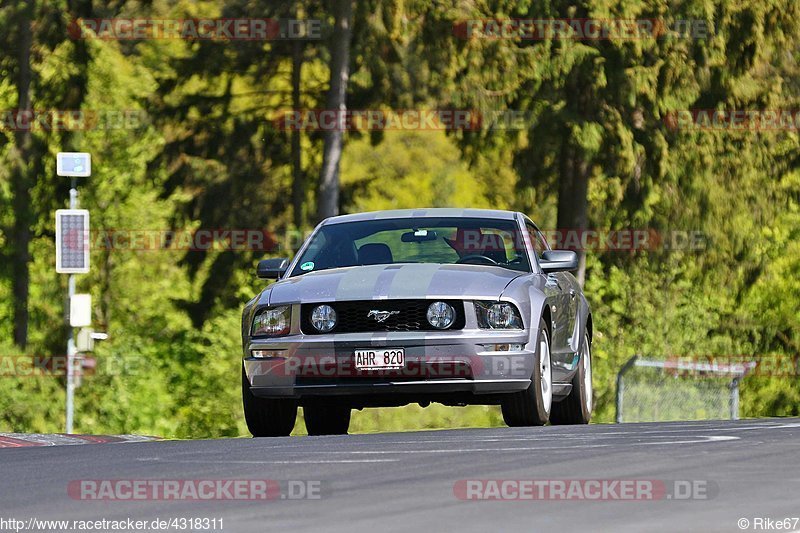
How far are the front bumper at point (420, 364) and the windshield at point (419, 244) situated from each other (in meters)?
1.18

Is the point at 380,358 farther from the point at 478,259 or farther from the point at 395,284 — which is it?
the point at 478,259

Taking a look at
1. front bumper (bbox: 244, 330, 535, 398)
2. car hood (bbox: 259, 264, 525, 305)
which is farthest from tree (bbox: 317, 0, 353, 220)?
front bumper (bbox: 244, 330, 535, 398)

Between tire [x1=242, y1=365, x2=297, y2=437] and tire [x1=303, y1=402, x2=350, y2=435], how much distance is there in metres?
1.44

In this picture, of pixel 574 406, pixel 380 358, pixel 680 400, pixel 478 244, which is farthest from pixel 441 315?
pixel 680 400

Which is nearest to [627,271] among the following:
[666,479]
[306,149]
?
[306,149]

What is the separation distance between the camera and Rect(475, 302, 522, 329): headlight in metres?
12.8

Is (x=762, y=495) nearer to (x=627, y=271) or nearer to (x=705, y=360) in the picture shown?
(x=627, y=271)

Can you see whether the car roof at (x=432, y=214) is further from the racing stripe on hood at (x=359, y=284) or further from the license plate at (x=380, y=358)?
the license plate at (x=380, y=358)

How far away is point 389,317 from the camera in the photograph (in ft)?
41.5

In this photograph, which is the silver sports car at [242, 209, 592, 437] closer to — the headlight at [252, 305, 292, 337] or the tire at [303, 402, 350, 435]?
the headlight at [252, 305, 292, 337]

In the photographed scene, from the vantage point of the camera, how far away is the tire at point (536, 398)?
12977mm

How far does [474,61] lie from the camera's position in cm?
3728

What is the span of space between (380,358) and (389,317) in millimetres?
295

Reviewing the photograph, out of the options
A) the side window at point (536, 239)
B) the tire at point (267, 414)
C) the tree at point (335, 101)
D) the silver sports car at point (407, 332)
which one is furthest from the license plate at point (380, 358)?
the tree at point (335, 101)
